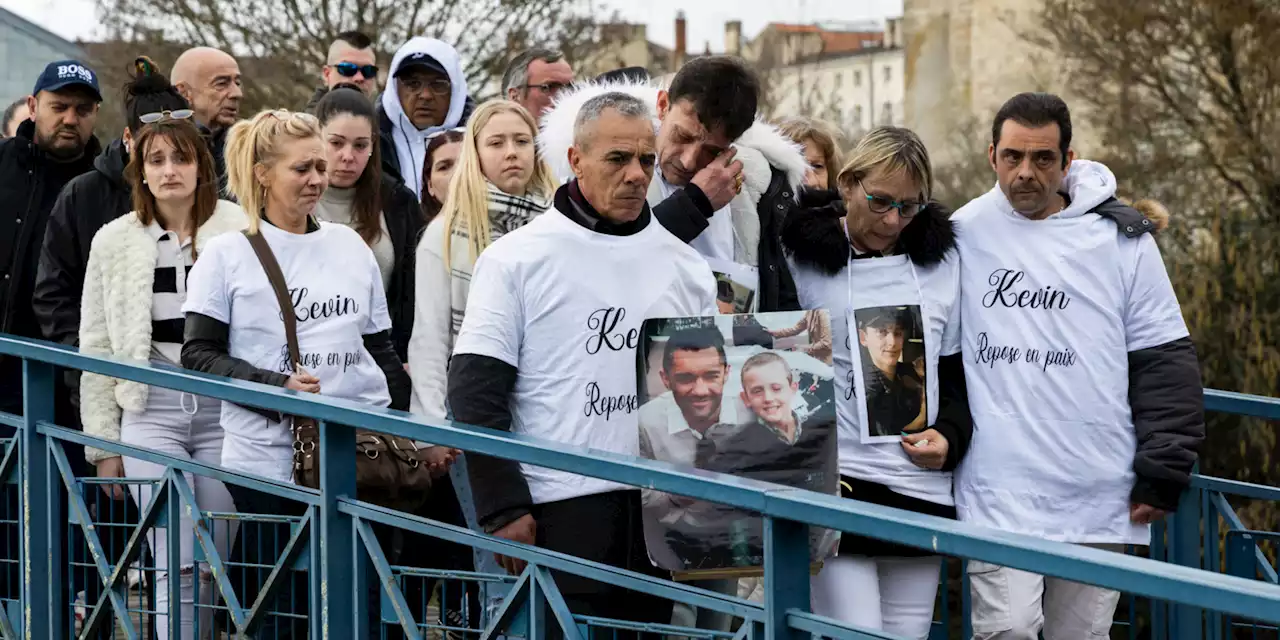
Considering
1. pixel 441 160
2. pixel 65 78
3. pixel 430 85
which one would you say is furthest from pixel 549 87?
pixel 65 78

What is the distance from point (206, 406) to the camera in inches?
191

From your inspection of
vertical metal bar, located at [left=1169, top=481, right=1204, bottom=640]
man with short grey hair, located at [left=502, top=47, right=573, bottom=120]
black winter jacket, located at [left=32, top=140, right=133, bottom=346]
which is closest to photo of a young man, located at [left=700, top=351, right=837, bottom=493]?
vertical metal bar, located at [left=1169, top=481, right=1204, bottom=640]

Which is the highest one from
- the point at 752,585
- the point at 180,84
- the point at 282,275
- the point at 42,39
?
the point at 42,39

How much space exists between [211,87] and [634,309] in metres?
3.07

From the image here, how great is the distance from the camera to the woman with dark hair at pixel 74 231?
521cm

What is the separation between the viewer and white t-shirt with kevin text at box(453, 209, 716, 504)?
368 centimetres

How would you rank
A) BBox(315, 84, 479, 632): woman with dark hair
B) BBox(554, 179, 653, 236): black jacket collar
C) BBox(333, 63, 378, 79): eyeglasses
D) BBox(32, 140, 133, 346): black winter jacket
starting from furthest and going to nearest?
BBox(333, 63, 378, 79): eyeglasses < BBox(315, 84, 479, 632): woman with dark hair < BBox(32, 140, 133, 346): black winter jacket < BBox(554, 179, 653, 236): black jacket collar

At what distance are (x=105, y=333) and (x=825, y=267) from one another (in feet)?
7.17

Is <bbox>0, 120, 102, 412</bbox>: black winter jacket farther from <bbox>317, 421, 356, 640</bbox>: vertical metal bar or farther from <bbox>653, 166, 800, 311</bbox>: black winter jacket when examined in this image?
<bbox>653, 166, 800, 311</bbox>: black winter jacket

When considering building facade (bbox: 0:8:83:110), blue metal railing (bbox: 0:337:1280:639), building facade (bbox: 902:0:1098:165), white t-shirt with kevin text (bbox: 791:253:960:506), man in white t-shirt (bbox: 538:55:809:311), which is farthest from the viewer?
building facade (bbox: 902:0:1098:165)

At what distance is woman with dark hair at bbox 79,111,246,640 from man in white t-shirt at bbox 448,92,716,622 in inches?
53.5

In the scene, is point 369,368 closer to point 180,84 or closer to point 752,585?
point 752,585

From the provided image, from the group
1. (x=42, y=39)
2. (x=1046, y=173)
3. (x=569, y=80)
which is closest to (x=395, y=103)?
(x=569, y=80)

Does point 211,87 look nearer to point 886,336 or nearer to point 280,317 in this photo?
point 280,317
